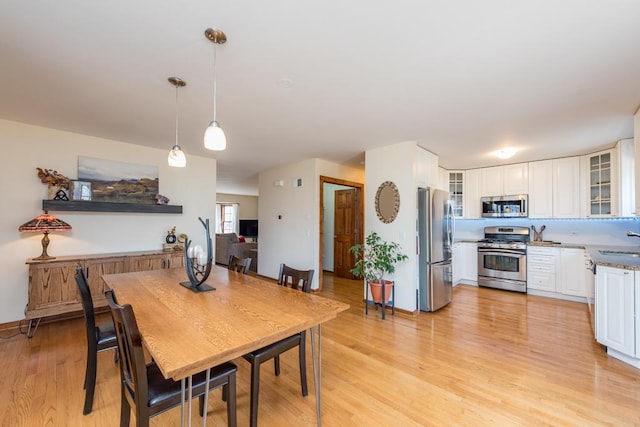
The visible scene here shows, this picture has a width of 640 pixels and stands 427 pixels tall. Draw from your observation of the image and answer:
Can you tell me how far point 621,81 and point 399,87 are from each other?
1726 mm

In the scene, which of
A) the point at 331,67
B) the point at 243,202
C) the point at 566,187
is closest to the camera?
the point at 331,67

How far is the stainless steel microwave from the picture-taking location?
4965 millimetres

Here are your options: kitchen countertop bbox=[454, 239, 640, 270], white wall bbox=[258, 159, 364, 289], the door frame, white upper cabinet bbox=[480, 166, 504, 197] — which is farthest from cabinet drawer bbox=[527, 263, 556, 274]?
white wall bbox=[258, 159, 364, 289]

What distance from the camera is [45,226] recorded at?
3.12 metres

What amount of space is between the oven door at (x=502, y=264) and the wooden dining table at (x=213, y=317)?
4.56m

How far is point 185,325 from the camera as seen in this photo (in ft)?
4.47

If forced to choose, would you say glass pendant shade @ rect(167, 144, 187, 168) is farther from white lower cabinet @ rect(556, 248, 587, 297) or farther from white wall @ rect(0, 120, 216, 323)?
white lower cabinet @ rect(556, 248, 587, 297)

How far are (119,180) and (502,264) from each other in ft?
21.0

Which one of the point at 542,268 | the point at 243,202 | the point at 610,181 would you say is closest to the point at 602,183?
the point at 610,181

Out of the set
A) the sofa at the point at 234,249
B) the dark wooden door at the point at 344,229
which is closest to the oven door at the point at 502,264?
the dark wooden door at the point at 344,229

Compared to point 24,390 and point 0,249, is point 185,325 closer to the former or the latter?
point 24,390

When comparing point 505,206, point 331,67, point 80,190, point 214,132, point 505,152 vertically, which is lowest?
point 505,206

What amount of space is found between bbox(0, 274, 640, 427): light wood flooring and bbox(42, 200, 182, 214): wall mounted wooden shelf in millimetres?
1433

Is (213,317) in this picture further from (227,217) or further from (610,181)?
(227,217)
